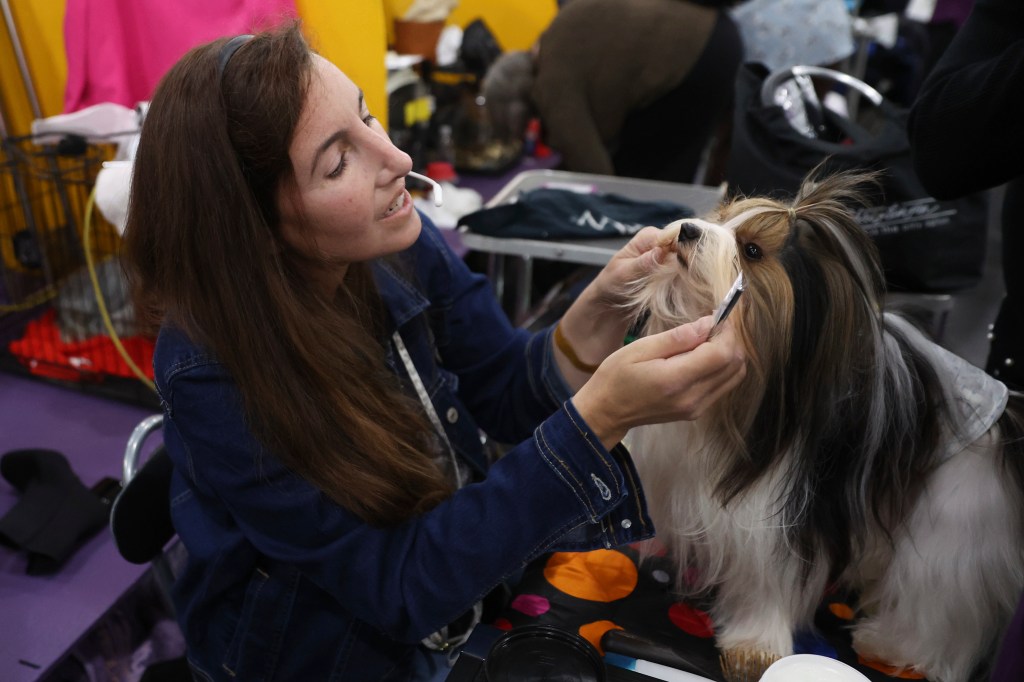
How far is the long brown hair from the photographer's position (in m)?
1.03

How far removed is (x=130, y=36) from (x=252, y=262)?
1.75 m

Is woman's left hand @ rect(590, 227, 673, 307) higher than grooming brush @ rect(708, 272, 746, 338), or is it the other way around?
grooming brush @ rect(708, 272, 746, 338)

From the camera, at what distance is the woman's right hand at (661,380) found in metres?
0.98

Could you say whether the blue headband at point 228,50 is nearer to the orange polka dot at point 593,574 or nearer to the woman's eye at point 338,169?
the woman's eye at point 338,169

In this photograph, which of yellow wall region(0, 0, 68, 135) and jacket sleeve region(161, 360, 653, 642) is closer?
jacket sleeve region(161, 360, 653, 642)

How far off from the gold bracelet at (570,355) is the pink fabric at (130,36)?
4.55 ft

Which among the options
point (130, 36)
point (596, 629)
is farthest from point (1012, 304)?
point (130, 36)

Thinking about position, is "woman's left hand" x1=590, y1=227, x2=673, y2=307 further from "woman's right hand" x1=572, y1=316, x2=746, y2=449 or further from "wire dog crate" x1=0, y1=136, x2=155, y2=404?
"wire dog crate" x1=0, y1=136, x2=155, y2=404

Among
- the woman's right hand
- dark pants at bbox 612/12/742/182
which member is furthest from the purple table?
dark pants at bbox 612/12/742/182

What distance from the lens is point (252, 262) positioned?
3.47ft

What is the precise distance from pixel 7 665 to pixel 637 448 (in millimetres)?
1190

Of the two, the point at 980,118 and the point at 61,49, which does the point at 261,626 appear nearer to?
the point at 980,118

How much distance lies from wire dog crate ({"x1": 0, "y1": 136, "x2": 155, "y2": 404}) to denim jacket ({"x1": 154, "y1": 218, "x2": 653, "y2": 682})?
3.80 ft

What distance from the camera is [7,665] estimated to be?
1454 millimetres
